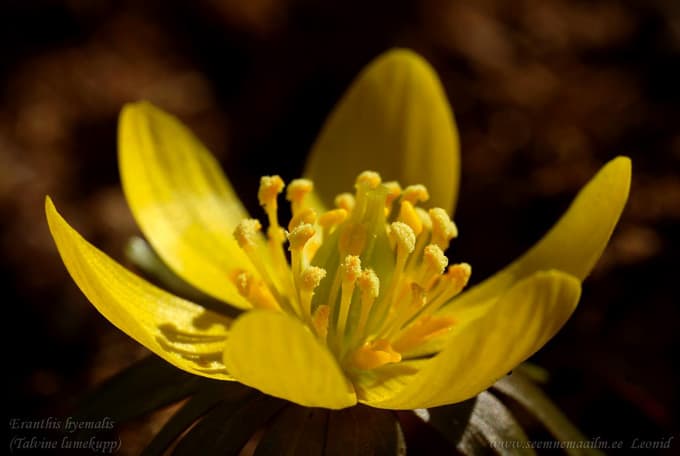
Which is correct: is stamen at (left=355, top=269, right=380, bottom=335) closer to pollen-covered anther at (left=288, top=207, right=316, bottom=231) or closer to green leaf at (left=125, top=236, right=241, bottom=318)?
pollen-covered anther at (left=288, top=207, right=316, bottom=231)

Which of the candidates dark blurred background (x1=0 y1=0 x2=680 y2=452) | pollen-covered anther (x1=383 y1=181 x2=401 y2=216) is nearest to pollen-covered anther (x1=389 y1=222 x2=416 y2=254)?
pollen-covered anther (x1=383 y1=181 x2=401 y2=216)

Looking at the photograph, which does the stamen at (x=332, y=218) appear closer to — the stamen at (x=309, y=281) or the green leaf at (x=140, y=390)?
the stamen at (x=309, y=281)

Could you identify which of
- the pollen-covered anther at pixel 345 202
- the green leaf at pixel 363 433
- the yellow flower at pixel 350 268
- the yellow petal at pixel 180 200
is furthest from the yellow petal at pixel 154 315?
the pollen-covered anther at pixel 345 202

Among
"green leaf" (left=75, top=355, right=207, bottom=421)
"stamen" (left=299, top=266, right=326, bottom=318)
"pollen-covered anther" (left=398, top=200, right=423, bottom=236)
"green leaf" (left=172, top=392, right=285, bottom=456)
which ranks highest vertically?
"pollen-covered anther" (left=398, top=200, right=423, bottom=236)

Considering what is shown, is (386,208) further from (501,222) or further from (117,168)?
(117,168)

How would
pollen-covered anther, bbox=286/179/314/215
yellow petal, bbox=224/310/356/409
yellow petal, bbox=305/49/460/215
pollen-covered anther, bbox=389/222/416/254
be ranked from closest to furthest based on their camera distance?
yellow petal, bbox=224/310/356/409 < pollen-covered anther, bbox=389/222/416/254 < pollen-covered anther, bbox=286/179/314/215 < yellow petal, bbox=305/49/460/215

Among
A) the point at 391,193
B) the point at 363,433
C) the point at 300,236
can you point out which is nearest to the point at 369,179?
the point at 391,193
